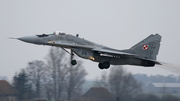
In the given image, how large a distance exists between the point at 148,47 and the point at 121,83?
20.1 ft

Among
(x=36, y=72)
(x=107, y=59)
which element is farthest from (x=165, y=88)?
(x=36, y=72)

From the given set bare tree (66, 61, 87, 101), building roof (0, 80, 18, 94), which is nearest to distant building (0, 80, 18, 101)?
building roof (0, 80, 18, 94)

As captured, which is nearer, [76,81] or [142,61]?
[142,61]

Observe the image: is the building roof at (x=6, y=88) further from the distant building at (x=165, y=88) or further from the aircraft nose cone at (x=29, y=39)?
the distant building at (x=165, y=88)

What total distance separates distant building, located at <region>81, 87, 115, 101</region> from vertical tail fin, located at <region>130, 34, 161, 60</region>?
5.85m

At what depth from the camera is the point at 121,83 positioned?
30797 mm

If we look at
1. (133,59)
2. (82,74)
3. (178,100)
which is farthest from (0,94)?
(178,100)

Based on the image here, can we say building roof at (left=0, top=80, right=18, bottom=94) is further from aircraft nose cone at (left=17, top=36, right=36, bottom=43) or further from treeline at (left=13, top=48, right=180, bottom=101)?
aircraft nose cone at (left=17, top=36, right=36, bottom=43)

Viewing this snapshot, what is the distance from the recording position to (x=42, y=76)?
35344 millimetres

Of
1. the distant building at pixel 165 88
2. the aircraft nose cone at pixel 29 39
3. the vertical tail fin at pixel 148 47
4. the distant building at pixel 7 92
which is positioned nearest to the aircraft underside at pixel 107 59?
the vertical tail fin at pixel 148 47

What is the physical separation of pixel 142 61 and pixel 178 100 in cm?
559

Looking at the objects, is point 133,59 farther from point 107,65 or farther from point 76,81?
point 76,81

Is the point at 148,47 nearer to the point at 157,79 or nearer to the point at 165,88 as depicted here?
the point at 165,88

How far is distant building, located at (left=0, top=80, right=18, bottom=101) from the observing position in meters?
31.0
